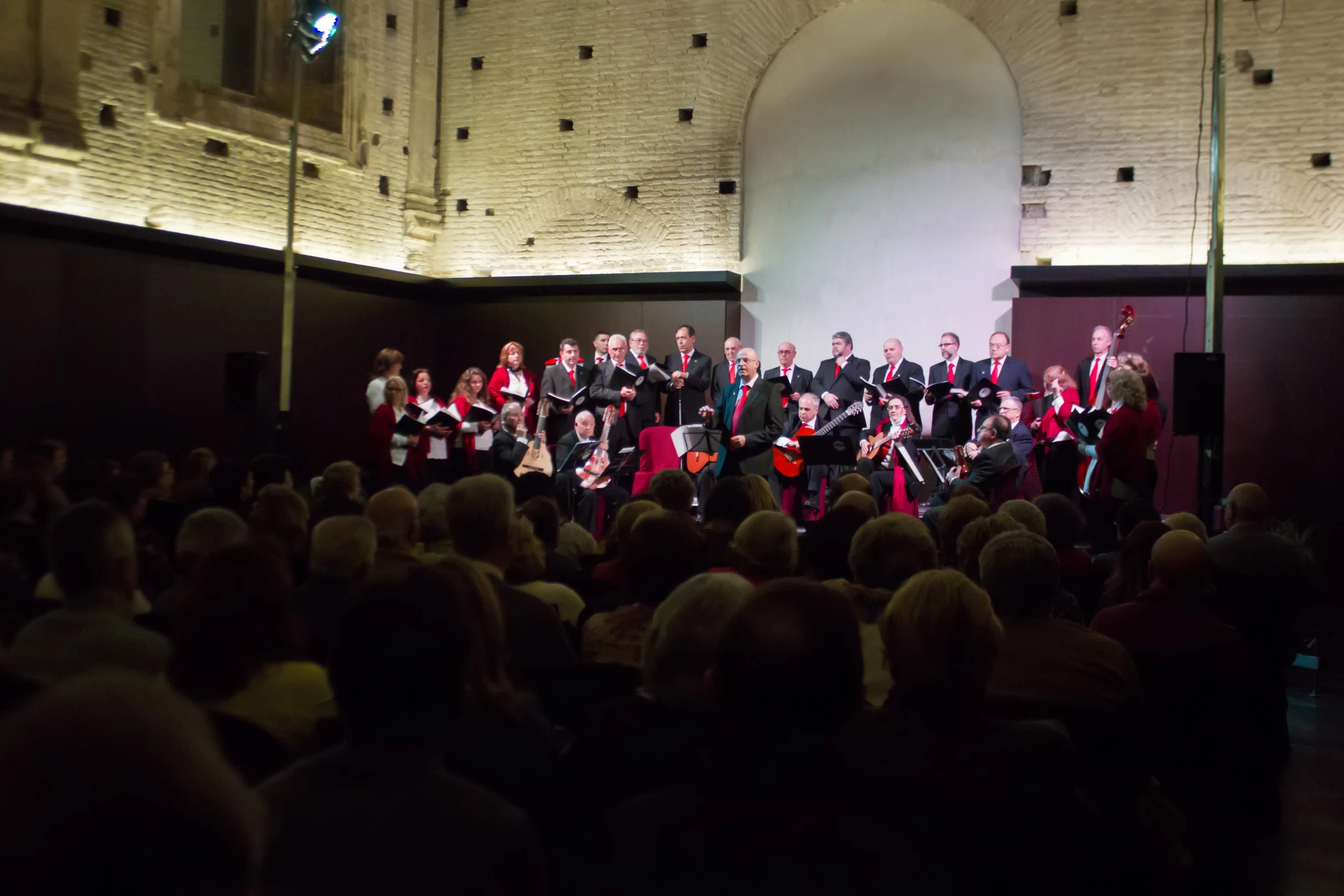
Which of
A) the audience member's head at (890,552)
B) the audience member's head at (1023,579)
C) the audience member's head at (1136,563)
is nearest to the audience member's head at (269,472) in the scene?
the audience member's head at (890,552)

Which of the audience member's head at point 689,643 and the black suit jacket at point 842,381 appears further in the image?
the black suit jacket at point 842,381

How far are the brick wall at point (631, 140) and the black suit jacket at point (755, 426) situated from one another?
2.48m

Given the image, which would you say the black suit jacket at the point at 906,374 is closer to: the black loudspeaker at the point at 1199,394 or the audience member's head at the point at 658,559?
the black loudspeaker at the point at 1199,394

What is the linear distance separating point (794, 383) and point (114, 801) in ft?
30.9

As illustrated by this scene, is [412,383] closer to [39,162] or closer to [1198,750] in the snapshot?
[39,162]

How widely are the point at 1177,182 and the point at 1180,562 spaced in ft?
26.4

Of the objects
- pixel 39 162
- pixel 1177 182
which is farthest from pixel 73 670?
pixel 1177 182

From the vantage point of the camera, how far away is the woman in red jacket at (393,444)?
31.0ft

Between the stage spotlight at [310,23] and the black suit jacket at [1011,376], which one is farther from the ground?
the stage spotlight at [310,23]

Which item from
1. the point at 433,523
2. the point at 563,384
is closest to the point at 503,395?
the point at 563,384

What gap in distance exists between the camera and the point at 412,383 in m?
12.5

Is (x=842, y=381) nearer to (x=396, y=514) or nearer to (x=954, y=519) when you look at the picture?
(x=954, y=519)

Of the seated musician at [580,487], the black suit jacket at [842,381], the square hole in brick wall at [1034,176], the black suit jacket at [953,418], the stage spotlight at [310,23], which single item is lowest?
the seated musician at [580,487]

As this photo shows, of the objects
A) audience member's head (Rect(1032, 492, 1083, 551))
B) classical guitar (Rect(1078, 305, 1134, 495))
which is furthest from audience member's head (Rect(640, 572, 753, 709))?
classical guitar (Rect(1078, 305, 1134, 495))
